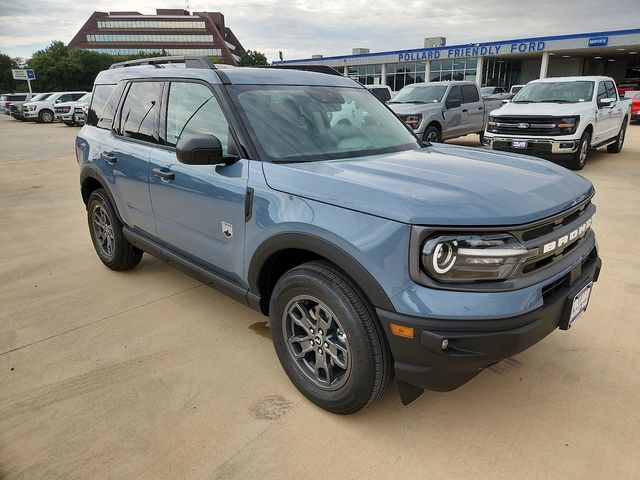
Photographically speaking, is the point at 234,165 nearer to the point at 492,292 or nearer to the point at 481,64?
the point at 492,292

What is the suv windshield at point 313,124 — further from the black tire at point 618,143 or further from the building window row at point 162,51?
the building window row at point 162,51

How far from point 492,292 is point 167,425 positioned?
1.79 m

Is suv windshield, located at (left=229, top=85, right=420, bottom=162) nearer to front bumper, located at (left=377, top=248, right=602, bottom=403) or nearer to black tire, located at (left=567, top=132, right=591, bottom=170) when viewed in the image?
front bumper, located at (left=377, top=248, right=602, bottom=403)

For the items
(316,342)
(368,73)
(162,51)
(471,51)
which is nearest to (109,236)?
(316,342)

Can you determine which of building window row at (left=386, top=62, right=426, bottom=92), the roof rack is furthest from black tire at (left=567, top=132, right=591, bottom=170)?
building window row at (left=386, top=62, right=426, bottom=92)

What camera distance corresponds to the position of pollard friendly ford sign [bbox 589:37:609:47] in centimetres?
3056

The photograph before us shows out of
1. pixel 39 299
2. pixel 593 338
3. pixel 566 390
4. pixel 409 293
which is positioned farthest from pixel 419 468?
pixel 39 299

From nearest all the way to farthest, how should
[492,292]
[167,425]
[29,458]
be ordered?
[492,292]
[29,458]
[167,425]

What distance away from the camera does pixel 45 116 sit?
27.7 meters

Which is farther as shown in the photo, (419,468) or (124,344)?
(124,344)

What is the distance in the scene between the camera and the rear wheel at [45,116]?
90.1 ft

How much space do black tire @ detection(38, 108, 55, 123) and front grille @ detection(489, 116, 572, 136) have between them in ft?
89.2

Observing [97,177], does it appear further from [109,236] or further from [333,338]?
[333,338]

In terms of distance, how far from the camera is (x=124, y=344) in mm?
3240
